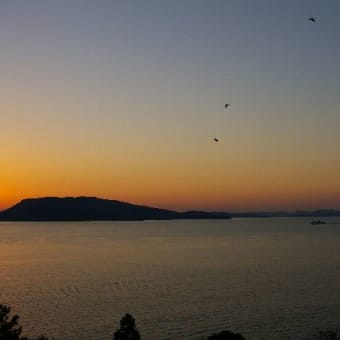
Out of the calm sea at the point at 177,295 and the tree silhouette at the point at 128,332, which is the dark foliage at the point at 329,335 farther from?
the tree silhouette at the point at 128,332

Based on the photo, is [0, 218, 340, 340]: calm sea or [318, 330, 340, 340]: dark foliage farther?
[0, 218, 340, 340]: calm sea

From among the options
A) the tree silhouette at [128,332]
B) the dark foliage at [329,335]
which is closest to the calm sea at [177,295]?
the dark foliage at [329,335]

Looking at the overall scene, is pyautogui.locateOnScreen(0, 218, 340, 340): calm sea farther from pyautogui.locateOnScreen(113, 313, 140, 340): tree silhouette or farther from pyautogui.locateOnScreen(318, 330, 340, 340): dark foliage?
pyautogui.locateOnScreen(113, 313, 140, 340): tree silhouette

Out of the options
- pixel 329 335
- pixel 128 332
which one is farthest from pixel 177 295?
pixel 128 332

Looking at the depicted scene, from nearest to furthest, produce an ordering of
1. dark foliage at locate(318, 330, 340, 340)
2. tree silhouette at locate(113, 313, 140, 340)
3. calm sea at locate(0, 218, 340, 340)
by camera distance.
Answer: tree silhouette at locate(113, 313, 140, 340) < dark foliage at locate(318, 330, 340, 340) < calm sea at locate(0, 218, 340, 340)

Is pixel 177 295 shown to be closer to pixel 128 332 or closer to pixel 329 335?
pixel 329 335

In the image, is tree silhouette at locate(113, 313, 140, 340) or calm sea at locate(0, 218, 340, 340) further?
calm sea at locate(0, 218, 340, 340)

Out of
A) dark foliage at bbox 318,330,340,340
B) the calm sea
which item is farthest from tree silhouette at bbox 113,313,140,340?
the calm sea

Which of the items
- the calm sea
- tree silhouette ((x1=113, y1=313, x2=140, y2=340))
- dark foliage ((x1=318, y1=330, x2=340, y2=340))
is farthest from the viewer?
the calm sea

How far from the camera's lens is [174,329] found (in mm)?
53938

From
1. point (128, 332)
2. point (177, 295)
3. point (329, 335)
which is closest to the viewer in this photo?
point (128, 332)

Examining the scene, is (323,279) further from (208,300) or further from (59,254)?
(59,254)

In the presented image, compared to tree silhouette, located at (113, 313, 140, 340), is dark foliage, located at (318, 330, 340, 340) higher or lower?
lower

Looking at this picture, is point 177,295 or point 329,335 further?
point 177,295
